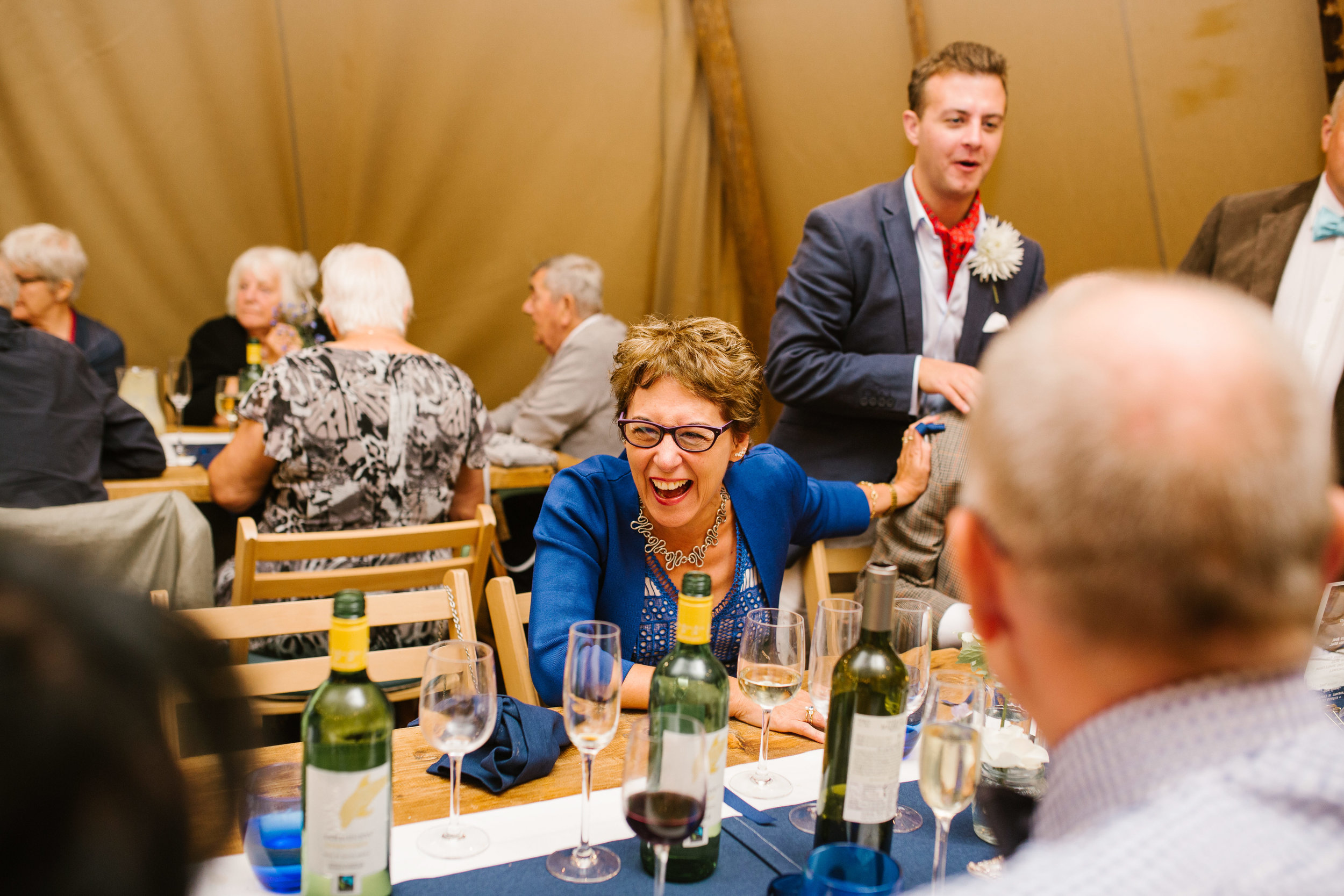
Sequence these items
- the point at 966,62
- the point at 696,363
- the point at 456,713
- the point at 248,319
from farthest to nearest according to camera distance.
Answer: the point at 248,319 → the point at 966,62 → the point at 696,363 → the point at 456,713

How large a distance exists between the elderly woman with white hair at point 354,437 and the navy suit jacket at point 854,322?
922 millimetres

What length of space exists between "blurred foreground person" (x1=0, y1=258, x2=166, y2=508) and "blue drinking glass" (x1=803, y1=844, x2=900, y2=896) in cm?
244

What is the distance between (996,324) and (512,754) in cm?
170

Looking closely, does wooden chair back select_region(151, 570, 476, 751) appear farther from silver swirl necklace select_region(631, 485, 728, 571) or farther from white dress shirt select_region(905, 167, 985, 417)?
white dress shirt select_region(905, 167, 985, 417)

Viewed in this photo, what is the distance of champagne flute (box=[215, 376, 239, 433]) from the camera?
3.68 meters

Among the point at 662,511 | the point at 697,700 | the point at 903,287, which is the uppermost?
the point at 903,287

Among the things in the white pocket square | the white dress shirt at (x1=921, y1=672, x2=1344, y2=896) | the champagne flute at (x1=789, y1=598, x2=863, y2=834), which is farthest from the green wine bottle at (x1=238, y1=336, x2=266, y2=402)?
the white dress shirt at (x1=921, y1=672, x2=1344, y2=896)

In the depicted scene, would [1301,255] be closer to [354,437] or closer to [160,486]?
[354,437]

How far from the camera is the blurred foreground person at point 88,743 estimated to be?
0.42 m

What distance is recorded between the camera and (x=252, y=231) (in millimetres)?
5008

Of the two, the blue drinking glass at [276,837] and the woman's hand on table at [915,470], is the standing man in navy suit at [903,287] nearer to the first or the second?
the woman's hand on table at [915,470]

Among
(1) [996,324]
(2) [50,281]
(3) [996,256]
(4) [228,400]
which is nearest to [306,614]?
(1) [996,324]

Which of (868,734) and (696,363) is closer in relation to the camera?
(868,734)

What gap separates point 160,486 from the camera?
2.81m
